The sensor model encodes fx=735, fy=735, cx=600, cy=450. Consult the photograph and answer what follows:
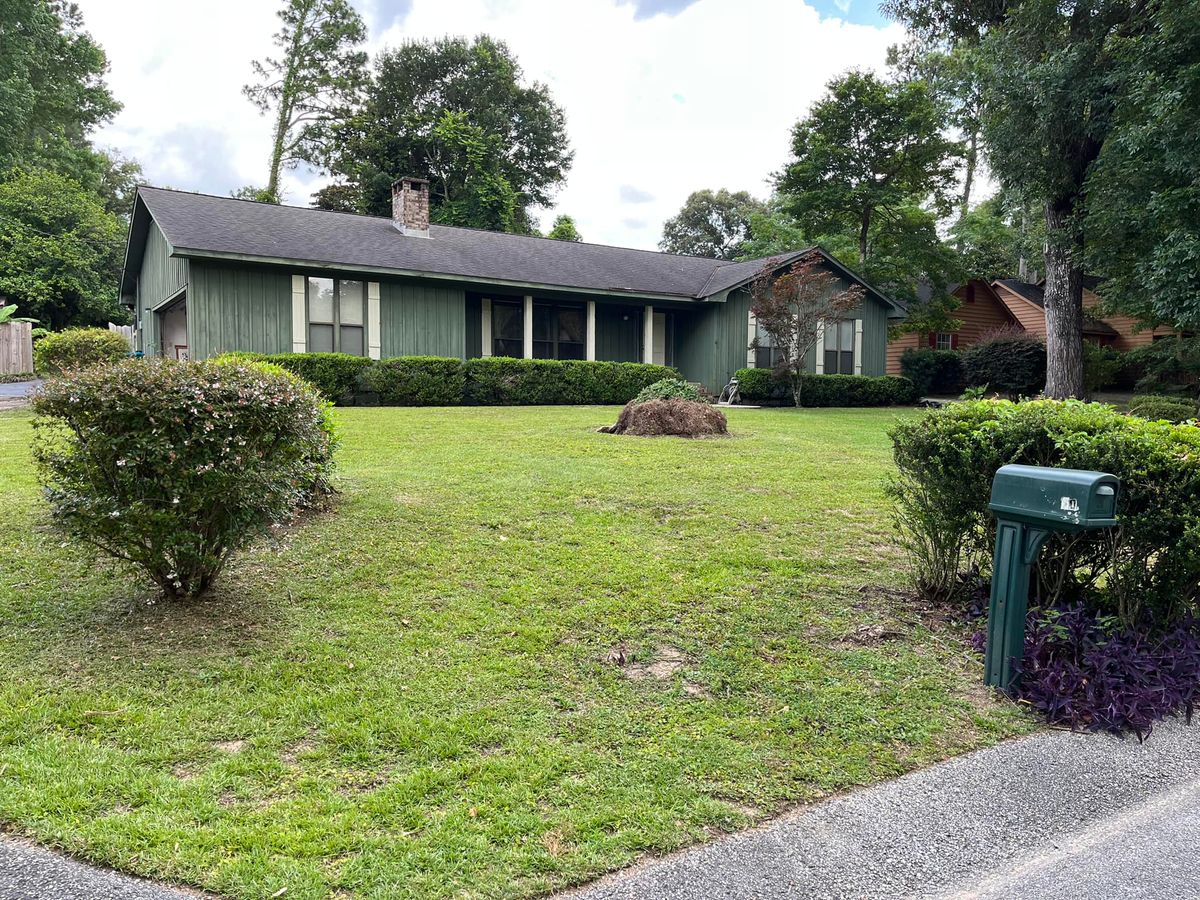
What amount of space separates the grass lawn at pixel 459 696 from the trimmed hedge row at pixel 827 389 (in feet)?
42.1

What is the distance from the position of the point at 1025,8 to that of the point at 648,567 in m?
15.6

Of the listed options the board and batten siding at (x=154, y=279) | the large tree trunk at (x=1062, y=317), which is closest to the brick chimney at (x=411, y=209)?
the board and batten siding at (x=154, y=279)

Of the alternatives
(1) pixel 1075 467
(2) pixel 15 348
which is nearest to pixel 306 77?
(2) pixel 15 348

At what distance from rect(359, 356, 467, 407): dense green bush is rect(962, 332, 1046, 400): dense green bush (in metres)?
15.1

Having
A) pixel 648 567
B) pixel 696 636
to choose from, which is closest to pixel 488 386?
pixel 648 567

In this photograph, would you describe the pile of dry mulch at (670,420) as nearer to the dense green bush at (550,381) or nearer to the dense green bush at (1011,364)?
the dense green bush at (550,381)

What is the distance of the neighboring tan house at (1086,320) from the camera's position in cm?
2725

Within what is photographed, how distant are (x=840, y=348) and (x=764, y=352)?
2.33 m

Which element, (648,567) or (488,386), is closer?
(648,567)

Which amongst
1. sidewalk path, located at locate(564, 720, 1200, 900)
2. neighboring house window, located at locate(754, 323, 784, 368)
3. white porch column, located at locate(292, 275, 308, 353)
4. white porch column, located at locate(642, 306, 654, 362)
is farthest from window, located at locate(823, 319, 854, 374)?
sidewalk path, located at locate(564, 720, 1200, 900)

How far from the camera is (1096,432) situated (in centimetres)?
317

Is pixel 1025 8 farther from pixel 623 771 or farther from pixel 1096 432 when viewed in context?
pixel 623 771

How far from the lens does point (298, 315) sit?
50.1ft

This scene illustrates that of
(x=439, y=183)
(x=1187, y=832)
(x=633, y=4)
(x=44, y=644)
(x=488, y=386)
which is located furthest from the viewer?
(x=439, y=183)
